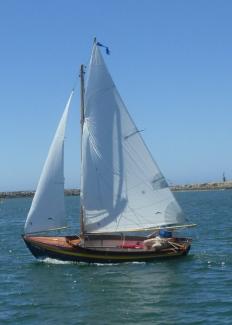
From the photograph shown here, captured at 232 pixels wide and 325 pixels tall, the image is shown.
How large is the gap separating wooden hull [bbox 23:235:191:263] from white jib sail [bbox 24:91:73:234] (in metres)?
1.08

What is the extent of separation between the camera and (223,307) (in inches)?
886

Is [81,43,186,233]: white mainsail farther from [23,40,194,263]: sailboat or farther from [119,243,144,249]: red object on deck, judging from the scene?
[119,243,144,249]: red object on deck

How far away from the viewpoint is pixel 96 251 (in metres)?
32.0

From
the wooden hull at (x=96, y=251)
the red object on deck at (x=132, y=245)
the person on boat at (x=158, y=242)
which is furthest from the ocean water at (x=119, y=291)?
the red object on deck at (x=132, y=245)

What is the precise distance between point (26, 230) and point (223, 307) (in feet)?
44.0

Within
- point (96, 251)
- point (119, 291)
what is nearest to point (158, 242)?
point (96, 251)

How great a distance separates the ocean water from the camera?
2166 cm

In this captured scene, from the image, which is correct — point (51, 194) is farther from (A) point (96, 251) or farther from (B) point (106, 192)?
(A) point (96, 251)

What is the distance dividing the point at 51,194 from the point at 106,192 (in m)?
3.05

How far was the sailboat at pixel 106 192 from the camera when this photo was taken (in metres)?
32.2

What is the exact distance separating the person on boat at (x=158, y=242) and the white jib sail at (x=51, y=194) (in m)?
4.75

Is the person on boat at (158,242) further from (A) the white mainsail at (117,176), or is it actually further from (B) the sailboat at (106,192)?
Result: (A) the white mainsail at (117,176)

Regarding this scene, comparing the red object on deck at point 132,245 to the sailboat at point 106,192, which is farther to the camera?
the red object on deck at point 132,245

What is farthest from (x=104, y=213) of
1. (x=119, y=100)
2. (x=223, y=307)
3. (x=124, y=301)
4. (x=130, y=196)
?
(x=223, y=307)
